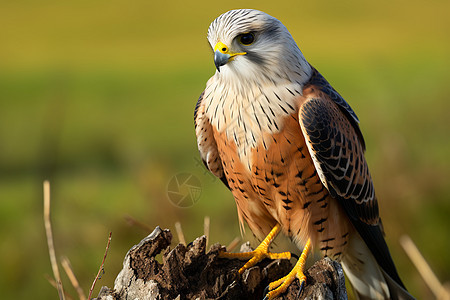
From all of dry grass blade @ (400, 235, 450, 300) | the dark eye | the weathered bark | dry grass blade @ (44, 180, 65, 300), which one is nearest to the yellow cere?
the dark eye

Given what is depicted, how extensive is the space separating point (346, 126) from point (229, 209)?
11.4 ft

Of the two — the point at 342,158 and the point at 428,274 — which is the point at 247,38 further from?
the point at 428,274

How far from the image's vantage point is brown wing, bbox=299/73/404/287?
3.03 meters

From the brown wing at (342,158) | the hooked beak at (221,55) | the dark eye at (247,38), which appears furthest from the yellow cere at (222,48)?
the brown wing at (342,158)

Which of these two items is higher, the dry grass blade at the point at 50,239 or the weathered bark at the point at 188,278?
the dry grass blade at the point at 50,239

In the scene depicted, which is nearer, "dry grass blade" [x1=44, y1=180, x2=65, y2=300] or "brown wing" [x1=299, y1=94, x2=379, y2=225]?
"dry grass blade" [x1=44, y1=180, x2=65, y2=300]

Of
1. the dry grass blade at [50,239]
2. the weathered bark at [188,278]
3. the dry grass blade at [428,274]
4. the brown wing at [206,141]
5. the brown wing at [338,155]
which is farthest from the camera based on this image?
the brown wing at [206,141]

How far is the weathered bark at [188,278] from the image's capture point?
8.53ft

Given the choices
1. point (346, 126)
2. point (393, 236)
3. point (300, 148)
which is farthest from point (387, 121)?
point (300, 148)

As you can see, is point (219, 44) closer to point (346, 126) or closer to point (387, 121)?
point (346, 126)

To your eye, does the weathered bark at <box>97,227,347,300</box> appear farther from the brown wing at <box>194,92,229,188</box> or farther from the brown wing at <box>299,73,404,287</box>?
the brown wing at <box>194,92,229,188</box>

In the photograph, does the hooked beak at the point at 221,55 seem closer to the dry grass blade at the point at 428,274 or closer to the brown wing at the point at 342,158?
the brown wing at the point at 342,158

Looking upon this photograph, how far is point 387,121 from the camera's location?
Answer: 708 cm

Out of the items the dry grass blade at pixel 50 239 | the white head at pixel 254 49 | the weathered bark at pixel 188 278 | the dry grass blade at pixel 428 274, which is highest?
the white head at pixel 254 49
